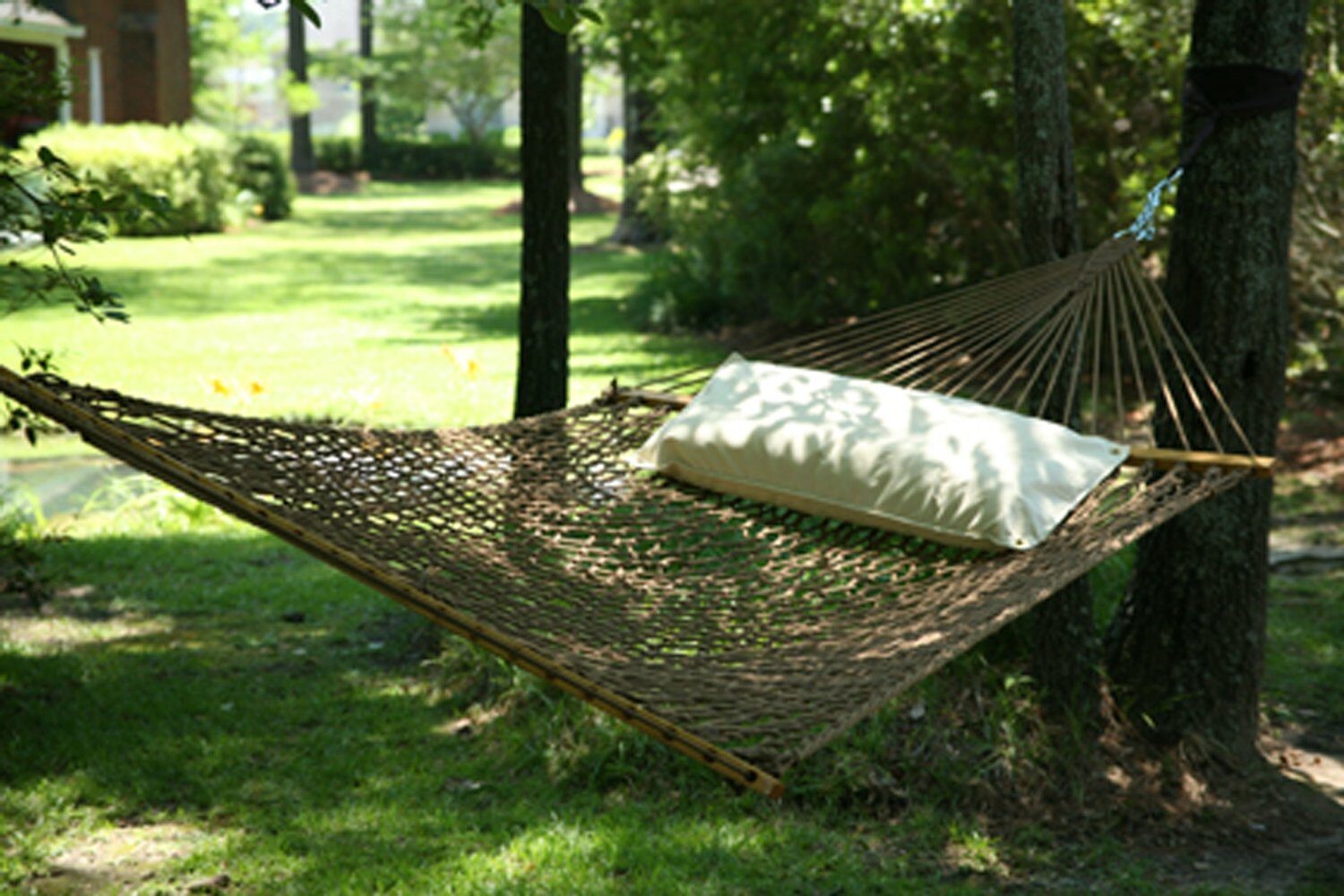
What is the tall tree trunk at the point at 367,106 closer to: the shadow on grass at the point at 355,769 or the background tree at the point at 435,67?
the background tree at the point at 435,67

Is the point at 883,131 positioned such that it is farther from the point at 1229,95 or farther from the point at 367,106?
the point at 367,106

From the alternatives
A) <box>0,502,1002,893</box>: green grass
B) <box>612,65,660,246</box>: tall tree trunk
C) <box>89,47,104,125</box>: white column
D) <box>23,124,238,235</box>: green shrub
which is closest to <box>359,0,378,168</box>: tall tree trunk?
<box>89,47,104,125</box>: white column

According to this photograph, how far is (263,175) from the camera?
17.8 meters

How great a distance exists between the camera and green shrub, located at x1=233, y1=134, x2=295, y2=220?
17.6 m

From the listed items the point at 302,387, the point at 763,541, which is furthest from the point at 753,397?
the point at 302,387

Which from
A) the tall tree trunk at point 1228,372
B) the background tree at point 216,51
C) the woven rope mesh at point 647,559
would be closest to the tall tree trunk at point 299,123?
the background tree at point 216,51

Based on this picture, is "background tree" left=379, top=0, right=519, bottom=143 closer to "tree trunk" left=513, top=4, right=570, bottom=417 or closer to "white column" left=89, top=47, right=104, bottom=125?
"white column" left=89, top=47, right=104, bottom=125

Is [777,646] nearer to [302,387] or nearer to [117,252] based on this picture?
[302,387]

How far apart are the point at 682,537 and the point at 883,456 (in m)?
0.44

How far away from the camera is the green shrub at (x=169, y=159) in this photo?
43.9ft

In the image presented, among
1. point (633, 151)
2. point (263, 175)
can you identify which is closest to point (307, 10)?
point (633, 151)

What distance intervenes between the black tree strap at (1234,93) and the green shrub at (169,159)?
1102 centimetres

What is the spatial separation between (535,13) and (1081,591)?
1.86 m

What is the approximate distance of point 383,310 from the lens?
10930 mm
